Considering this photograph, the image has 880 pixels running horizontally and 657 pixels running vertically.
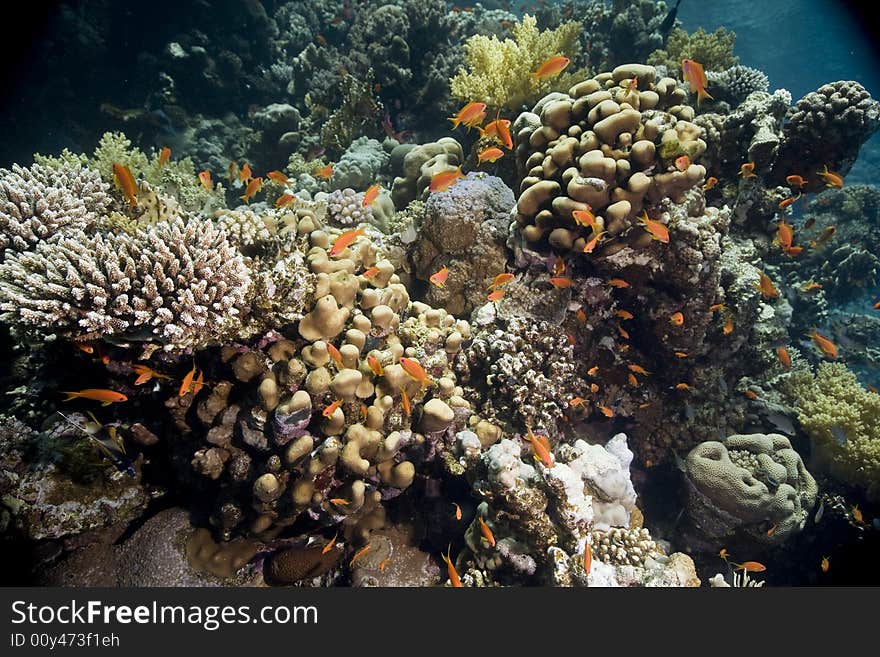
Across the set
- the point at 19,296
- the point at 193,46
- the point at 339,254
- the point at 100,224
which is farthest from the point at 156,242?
the point at 193,46

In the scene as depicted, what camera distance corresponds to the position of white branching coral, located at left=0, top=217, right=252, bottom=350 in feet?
8.77

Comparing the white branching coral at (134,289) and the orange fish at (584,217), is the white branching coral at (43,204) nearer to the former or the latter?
the white branching coral at (134,289)

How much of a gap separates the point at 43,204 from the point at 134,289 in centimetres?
208

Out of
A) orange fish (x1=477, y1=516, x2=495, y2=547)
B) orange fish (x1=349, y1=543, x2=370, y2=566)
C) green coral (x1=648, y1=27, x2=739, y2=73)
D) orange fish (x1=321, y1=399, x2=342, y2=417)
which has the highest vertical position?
green coral (x1=648, y1=27, x2=739, y2=73)

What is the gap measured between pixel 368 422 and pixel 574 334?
274 cm

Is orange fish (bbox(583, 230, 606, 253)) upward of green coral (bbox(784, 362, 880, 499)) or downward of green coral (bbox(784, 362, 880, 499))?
upward

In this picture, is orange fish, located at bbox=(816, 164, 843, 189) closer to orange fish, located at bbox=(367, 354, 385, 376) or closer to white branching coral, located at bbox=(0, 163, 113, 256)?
orange fish, located at bbox=(367, 354, 385, 376)

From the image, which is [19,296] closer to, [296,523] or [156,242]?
[156,242]

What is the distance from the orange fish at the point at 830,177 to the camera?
568 centimetres

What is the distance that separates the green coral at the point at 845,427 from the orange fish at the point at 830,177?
3068 millimetres

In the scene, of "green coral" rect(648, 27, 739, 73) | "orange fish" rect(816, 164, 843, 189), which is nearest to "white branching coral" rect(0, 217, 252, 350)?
"orange fish" rect(816, 164, 843, 189)

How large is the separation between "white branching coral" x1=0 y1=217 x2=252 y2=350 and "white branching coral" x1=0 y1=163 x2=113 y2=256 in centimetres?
91

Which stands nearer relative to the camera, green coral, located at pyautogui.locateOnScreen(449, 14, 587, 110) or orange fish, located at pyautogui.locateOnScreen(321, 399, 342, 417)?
orange fish, located at pyautogui.locateOnScreen(321, 399, 342, 417)

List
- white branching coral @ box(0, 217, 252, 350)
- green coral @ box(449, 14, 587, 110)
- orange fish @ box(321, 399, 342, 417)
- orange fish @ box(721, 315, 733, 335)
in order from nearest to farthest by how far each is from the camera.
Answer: white branching coral @ box(0, 217, 252, 350), orange fish @ box(321, 399, 342, 417), orange fish @ box(721, 315, 733, 335), green coral @ box(449, 14, 587, 110)
